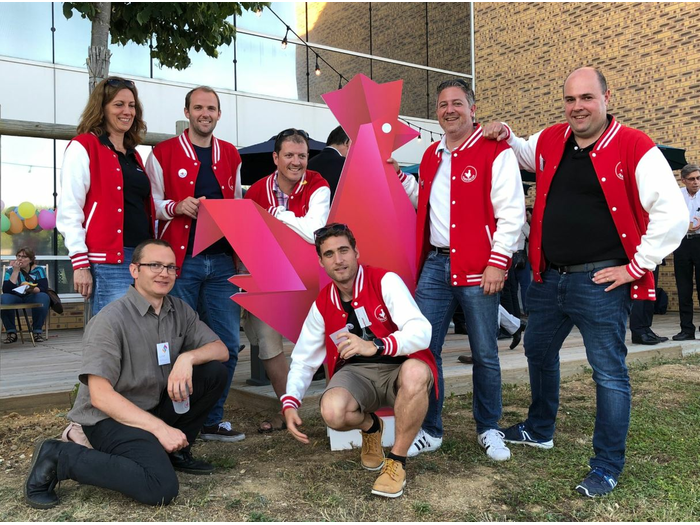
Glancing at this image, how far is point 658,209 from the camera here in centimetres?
290

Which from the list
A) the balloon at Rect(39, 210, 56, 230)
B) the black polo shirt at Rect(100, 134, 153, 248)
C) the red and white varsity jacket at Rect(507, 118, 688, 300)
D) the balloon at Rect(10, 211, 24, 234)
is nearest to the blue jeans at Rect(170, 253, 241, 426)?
the black polo shirt at Rect(100, 134, 153, 248)

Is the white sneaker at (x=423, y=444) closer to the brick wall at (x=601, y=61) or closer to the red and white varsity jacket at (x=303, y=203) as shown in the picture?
the red and white varsity jacket at (x=303, y=203)

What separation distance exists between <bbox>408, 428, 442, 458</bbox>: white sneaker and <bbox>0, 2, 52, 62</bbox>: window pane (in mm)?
8533

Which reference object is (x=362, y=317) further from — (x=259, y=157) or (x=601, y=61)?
(x=601, y=61)

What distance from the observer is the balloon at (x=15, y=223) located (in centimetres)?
937

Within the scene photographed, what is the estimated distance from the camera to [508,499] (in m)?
2.98

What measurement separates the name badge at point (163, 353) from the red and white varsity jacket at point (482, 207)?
60.8 inches

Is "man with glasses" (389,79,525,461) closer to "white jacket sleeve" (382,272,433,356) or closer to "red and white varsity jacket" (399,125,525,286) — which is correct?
"red and white varsity jacket" (399,125,525,286)

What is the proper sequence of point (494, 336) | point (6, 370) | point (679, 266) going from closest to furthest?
point (494, 336), point (6, 370), point (679, 266)

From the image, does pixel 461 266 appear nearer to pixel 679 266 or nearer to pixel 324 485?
pixel 324 485

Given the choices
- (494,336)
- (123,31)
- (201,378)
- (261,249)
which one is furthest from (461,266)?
(123,31)

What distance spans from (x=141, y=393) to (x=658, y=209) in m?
2.58

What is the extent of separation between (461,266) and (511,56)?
463 inches

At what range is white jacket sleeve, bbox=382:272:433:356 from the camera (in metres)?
3.13
